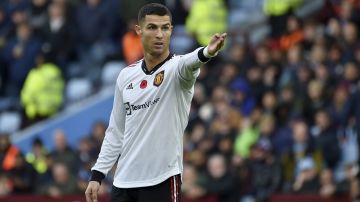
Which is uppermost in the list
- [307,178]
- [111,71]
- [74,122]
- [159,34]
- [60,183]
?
[111,71]

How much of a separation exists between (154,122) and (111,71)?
10334mm

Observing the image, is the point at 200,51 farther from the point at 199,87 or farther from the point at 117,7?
the point at 117,7

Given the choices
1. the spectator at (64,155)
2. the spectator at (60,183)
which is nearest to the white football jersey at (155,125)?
the spectator at (60,183)

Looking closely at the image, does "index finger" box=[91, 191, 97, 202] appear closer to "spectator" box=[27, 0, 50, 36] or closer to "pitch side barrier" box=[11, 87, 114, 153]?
"pitch side barrier" box=[11, 87, 114, 153]

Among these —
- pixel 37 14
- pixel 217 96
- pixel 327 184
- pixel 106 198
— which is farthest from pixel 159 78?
pixel 37 14

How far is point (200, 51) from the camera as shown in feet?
23.6

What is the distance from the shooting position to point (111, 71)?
18.0 m

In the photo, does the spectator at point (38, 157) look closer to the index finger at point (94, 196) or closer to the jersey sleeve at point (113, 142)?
the jersey sleeve at point (113, 142)

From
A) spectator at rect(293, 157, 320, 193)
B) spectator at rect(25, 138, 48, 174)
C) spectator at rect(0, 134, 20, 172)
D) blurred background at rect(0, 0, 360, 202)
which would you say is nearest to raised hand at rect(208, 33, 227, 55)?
blurred background at rect(0, 0, 360, 202)

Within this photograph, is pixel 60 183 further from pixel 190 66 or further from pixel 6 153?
pixel 190 66

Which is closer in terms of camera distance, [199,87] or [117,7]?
[199,87]

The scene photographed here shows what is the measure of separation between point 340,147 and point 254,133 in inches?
55.9

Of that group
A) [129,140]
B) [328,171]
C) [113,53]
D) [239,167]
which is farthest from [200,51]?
[113,53]

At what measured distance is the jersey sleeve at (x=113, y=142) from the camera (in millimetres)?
8055
